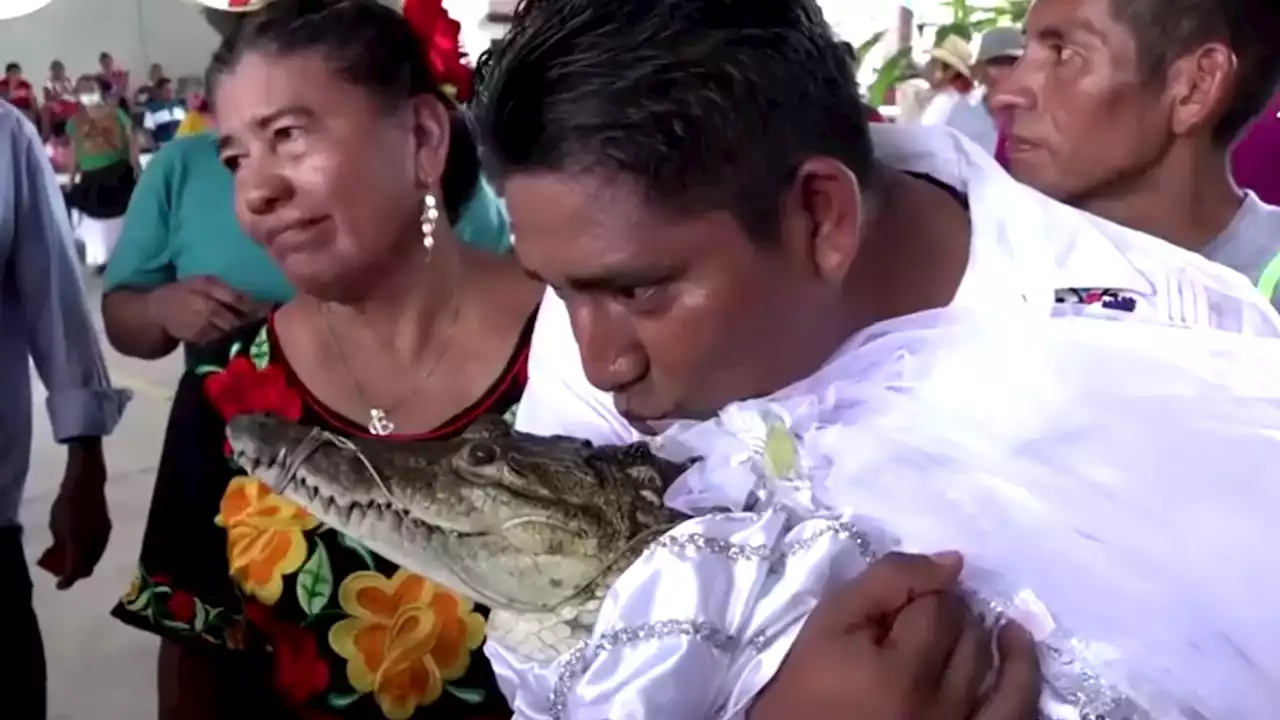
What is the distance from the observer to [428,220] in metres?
1.33

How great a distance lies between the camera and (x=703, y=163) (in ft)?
2.32

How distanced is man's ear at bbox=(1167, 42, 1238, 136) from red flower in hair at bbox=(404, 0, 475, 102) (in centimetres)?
73

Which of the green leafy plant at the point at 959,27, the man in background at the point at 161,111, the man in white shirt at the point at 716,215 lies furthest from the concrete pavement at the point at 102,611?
the man in background at the point at 161,111

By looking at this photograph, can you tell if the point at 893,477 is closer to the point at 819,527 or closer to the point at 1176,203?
the point at 819,527

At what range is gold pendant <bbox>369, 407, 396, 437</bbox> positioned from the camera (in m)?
1.29

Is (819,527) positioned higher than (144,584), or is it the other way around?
(819,527)

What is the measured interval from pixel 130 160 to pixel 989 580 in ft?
25.4

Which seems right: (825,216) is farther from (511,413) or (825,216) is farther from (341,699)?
(341,699)

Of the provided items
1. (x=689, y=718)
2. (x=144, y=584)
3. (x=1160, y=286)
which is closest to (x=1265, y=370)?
(x=1160, y=286)

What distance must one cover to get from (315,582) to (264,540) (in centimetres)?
7

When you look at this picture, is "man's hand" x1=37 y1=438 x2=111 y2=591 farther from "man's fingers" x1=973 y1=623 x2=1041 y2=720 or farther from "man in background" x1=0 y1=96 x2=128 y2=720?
"man's fingers" x1=973 y1=623 x2=1041 y2=720

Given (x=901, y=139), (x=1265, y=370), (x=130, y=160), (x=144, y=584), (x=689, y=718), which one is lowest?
(x=130, y=160)

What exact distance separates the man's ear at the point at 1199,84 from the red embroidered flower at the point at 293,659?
1.01m

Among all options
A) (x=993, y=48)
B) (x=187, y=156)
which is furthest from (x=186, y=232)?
(x=993, y=48)
